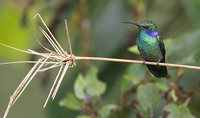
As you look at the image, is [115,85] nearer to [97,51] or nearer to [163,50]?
[97,51]

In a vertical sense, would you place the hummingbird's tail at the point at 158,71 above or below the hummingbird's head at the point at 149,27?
below

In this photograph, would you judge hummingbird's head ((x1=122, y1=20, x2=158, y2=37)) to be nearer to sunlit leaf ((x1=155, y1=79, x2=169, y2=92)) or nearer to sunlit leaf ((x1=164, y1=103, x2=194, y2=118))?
sunlit leaf ((x1=155, y1=79, x2=169, y2=92))

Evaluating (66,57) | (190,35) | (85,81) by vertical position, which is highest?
(66,57)

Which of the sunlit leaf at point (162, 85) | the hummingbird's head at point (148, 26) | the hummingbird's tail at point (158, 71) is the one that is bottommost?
the sunlit leaf at point (162, 85)

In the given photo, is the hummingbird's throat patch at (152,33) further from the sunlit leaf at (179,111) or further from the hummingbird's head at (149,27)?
the sunlit leaf at (179,111)

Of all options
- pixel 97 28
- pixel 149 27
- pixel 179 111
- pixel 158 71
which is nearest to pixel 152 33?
pixel 149 27

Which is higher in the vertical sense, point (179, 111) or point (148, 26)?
point (148, 26)

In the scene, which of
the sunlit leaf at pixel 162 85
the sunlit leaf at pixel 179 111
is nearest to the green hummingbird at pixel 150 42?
the sunlit leaf at pixel 162 85

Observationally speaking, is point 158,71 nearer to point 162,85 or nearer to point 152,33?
point 162,85

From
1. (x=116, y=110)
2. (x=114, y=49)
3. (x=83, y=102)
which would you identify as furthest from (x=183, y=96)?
(x=114, y=49)

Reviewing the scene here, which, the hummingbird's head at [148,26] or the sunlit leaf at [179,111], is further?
the hummingbird's head at [148,26]

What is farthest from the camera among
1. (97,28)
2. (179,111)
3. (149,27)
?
(97,28)
